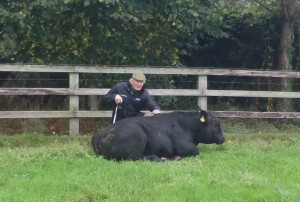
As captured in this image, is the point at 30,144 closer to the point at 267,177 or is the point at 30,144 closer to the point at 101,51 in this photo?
the point at 101,51

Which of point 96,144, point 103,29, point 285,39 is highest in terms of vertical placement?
point 103,29

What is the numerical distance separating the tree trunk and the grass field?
452 cm

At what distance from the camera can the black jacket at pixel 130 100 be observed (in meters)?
10.1

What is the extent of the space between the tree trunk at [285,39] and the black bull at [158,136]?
4.70m

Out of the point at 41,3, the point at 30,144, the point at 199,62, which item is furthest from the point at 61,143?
the point at 199,62

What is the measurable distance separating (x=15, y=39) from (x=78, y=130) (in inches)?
96.2

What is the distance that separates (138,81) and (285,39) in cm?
628

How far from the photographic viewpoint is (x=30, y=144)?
10711 mm

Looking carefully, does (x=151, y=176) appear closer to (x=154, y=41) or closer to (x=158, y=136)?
(x=158, y=136)

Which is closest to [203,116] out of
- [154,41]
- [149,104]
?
[149,104]

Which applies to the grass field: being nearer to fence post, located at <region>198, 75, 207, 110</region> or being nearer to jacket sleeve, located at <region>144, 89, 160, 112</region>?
jacket sleeve, located at <region>144, 89, 160, 112</region>

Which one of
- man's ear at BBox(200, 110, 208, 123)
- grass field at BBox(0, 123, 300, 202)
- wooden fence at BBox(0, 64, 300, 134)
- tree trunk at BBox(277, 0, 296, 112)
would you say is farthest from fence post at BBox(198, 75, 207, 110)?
tree trunk at BBox(277, 0, 296, 112)

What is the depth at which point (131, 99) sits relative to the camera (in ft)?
33.2

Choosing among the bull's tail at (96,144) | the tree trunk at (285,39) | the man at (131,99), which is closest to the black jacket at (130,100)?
the man at (131,99)
